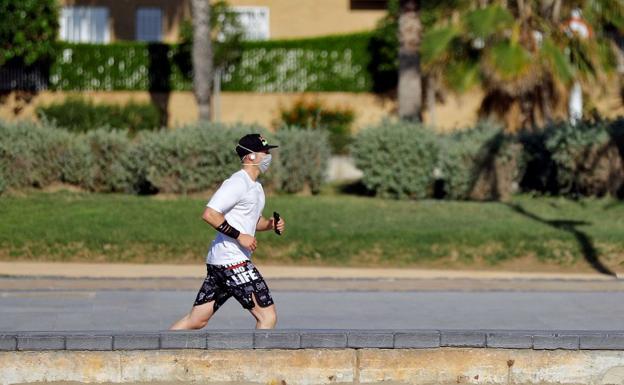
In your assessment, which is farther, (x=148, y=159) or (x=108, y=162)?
(x=108, y=162)

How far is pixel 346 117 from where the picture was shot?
30234 millimetres

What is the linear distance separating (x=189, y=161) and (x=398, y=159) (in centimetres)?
356

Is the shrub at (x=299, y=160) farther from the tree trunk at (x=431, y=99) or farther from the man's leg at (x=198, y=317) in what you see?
the man's leg at (x=198, y=317)

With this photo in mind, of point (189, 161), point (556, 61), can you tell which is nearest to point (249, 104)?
point (556, 61)

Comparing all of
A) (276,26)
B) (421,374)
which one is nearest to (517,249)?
(421,374)

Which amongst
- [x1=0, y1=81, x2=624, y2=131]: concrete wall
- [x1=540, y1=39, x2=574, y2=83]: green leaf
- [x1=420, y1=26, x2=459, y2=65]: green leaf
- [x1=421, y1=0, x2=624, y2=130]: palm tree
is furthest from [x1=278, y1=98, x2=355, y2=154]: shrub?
[x1=540, y1=39, x2=574, y2=83]: green leaf

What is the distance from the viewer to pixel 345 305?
44.8 ft

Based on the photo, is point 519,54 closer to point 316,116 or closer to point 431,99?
point 431,99

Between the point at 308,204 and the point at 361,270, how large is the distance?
4021 mm

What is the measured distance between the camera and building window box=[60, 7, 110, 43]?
33312 millimetres

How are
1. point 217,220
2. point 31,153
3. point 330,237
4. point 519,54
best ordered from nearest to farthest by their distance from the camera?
point 217,220 < point 330,237 < point 31,153 < point 519,54

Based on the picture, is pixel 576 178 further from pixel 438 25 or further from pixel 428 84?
pixel 428 84

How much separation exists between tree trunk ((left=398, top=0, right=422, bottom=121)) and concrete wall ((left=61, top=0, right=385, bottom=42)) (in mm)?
8154

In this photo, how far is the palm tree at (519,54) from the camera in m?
24.9
